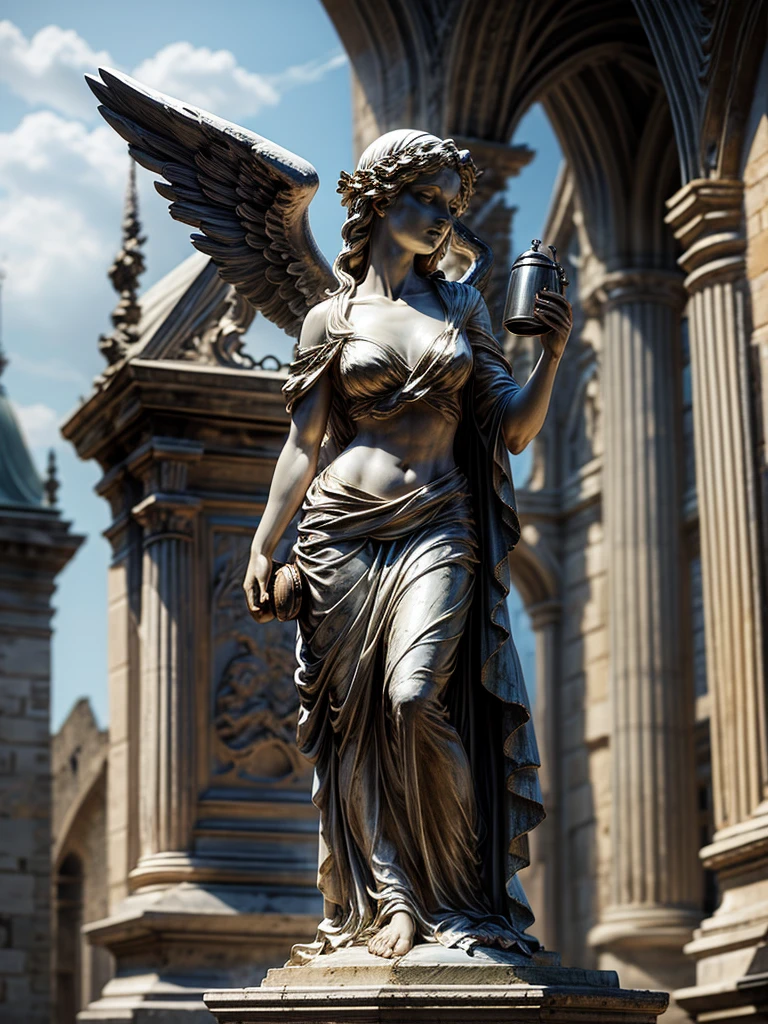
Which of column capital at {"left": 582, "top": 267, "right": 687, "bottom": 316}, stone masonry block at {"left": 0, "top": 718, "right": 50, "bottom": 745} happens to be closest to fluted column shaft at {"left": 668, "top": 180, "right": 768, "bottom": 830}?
column capital at {"left": 582, "top": 267, "right": 687, "bottom": 316}

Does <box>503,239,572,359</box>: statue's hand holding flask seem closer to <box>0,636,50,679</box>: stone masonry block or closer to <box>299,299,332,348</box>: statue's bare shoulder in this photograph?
<box>299,299,332,348</box>: statue's bare shoulder

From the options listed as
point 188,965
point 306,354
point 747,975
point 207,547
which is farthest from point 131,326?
point 306,354

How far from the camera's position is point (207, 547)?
11.0 metres

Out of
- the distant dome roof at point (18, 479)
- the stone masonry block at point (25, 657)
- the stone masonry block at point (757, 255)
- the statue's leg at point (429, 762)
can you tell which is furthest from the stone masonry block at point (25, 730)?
the statue's leg at point (429, 762)

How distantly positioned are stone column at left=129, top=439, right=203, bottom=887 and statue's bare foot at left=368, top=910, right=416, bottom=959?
5320 mm

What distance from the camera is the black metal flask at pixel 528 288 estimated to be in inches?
222

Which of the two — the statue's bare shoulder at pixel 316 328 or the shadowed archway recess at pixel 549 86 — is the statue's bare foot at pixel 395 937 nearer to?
the statue's bare shoulder at pixel 316 328

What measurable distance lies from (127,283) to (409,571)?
643cm

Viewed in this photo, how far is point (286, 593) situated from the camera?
5.69 metres

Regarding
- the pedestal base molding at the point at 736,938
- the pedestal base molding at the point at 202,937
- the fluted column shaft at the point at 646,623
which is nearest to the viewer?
the pedestal base molding at the point at 736,938

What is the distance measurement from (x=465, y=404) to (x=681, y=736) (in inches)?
397

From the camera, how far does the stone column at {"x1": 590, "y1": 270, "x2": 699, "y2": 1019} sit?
1488 cm

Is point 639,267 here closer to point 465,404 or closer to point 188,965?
point 188,965

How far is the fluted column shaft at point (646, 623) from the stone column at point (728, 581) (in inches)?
189
